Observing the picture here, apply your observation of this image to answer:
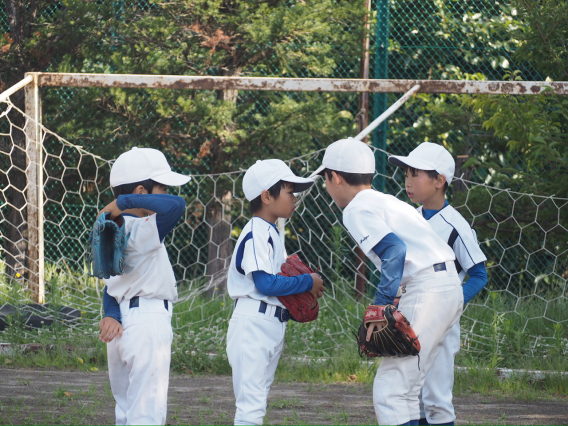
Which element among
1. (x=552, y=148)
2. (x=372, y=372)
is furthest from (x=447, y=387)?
(x=552, y=148)

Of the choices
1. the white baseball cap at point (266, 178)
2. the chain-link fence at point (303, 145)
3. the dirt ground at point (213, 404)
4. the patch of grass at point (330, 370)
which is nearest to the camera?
the white baseball cap at point (266, 178)

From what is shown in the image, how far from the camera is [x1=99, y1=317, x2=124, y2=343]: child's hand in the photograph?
114 inches

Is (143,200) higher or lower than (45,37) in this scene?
lower

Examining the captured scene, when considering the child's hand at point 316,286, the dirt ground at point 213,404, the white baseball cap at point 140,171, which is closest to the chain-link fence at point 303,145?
the dirt ground at point 213,404

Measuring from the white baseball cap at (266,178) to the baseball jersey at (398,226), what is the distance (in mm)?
396

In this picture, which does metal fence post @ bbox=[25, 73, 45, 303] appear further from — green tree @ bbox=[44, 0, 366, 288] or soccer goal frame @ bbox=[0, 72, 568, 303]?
green tree @ bbox=[44, 0, 366, 288]

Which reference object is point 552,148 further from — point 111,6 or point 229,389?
point 111,6

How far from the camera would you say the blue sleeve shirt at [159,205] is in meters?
2.86

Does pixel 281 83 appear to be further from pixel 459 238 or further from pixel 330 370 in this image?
pixel 459 238

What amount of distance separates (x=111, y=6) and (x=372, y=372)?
4.68m

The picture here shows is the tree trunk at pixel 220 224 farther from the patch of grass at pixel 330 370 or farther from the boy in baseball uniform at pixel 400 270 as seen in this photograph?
the boy in baseball uniform at pixel 400 270

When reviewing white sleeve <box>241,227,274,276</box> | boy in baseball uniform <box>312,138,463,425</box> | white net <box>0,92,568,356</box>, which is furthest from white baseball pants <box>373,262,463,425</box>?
white net <box>0,92,568,356</box>

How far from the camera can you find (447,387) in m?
3.41

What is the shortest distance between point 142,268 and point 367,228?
101 centimetres
